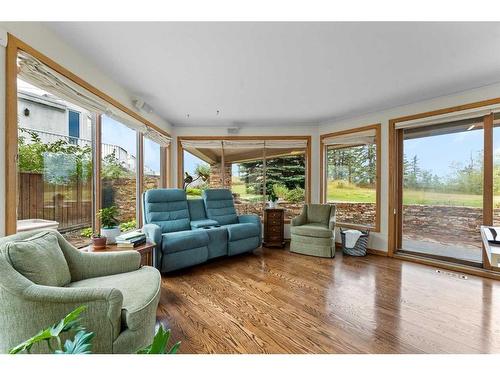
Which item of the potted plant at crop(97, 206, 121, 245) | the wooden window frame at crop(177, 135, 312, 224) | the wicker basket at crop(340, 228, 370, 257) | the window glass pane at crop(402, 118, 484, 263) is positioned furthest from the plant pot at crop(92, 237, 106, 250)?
the window glass pane at crop(402, 118, 484, 263)

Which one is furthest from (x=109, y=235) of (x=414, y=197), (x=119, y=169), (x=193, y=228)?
(x=414, y=197)

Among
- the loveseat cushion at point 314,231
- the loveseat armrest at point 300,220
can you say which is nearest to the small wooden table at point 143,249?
the loveseat cushion at point 314,231

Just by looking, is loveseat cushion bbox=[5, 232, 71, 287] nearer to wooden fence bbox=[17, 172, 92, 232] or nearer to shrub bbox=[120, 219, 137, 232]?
wooden fence bbox=[17, 172, 92, 232]

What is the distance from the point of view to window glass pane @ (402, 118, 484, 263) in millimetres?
3051

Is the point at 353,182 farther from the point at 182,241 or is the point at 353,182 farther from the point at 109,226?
the point at 109,226

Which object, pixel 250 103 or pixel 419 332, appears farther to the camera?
pixel 250 103

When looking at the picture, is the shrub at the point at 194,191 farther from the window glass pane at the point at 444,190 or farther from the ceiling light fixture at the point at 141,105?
the window glass pane at the point at 444,190

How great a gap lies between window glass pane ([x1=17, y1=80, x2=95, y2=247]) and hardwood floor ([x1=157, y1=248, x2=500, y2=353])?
47.3 inches

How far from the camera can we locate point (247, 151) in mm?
4785

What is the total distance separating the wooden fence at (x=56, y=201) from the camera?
1817mm
